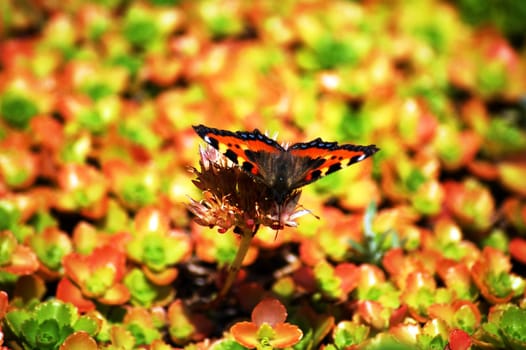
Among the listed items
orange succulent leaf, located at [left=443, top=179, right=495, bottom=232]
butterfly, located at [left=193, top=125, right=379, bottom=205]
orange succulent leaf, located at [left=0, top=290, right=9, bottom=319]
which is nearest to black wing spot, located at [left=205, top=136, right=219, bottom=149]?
butterfly, located at [left=193, top=125, right=379, bottom=205]

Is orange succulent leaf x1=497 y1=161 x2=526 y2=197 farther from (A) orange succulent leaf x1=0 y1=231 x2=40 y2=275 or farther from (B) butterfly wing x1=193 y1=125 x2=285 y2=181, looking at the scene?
(A) orange succulent leaf x1=0 y1=231 x2=40 y2=275

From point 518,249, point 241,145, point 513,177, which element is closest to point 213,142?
point 241,145

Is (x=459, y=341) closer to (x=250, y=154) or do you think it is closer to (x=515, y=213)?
(x=250, y=154)

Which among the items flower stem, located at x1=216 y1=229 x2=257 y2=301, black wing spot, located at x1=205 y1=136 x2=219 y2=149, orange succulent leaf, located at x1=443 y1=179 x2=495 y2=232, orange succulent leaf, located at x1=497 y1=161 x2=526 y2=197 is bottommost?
flower stem, located at x1=216 y1=229 x2=257 y2=301

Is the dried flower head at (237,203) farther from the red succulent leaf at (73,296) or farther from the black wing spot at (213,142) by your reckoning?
the red succulent leaf at (73,296)

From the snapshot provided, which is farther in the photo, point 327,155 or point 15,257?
point 15,257

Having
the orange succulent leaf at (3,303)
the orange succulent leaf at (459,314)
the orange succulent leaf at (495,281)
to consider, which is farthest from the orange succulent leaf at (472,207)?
the orange succulent leaf at (3,303)
